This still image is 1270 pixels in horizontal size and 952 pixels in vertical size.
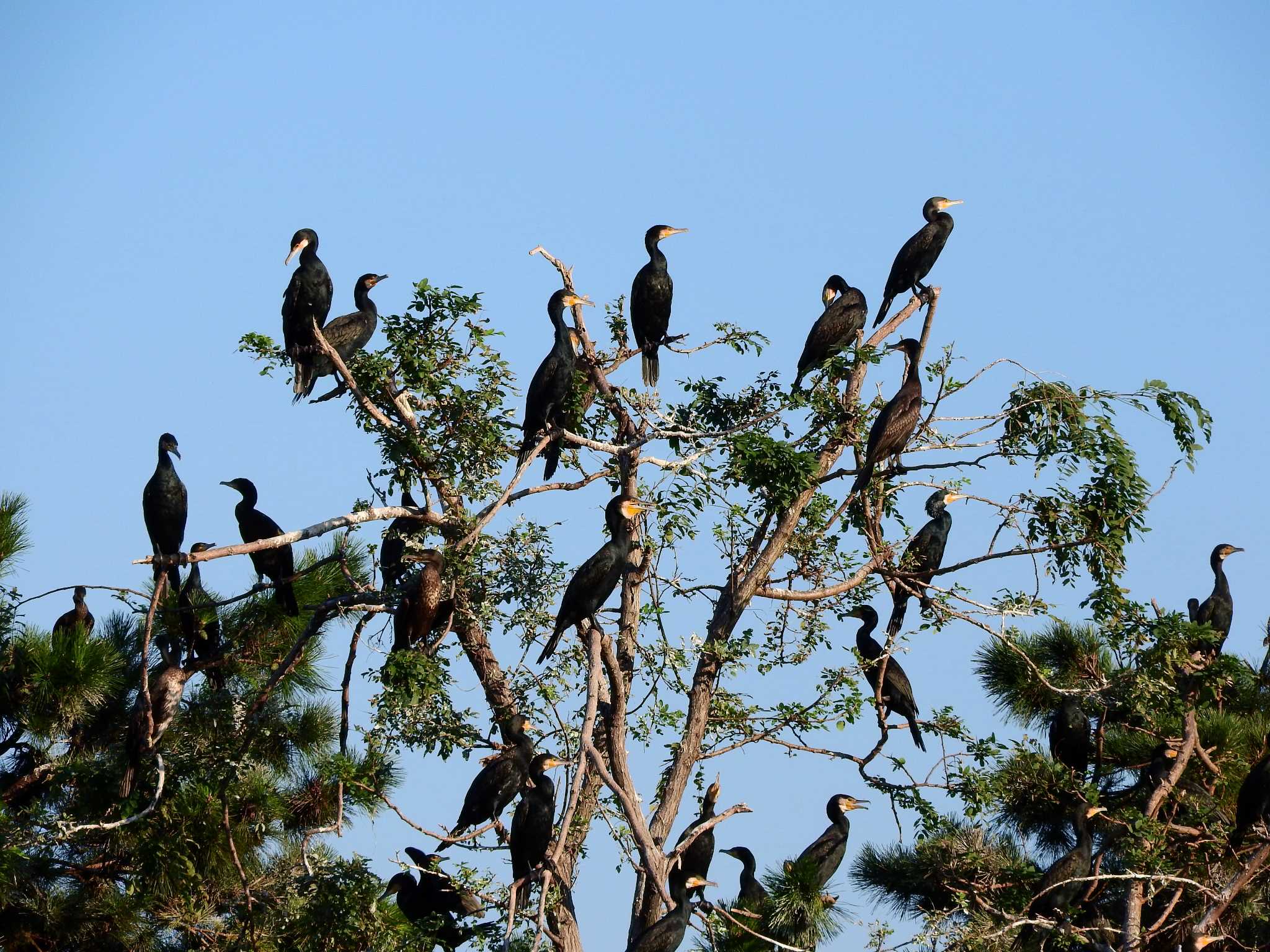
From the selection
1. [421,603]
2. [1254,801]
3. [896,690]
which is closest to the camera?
[421,603]

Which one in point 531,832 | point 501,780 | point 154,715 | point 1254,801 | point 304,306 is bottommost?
point 1254,801

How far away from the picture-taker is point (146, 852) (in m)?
7.16

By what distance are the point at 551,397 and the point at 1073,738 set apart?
12.3 feet

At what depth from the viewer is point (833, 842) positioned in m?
9.51

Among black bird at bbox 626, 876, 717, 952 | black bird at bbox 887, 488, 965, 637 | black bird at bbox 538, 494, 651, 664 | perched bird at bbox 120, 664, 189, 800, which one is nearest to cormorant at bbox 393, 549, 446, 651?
black bird at bbox 538, 494, 651, 664

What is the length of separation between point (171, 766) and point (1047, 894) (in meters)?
4.24

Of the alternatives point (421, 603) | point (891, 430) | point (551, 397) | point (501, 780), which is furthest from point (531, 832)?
point (891, 430)

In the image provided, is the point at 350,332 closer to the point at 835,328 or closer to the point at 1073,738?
the point at 835,328

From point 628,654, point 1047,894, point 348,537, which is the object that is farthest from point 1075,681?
point 348,537

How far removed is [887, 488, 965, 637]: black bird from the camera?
26.3 ft

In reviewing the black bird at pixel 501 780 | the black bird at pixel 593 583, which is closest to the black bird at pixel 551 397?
the black bird at pixel 593 583

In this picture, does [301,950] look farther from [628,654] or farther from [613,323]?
[613,323]

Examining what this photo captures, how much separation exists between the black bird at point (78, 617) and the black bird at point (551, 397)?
9.26 feet

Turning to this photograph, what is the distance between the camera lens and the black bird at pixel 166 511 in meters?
8.03
